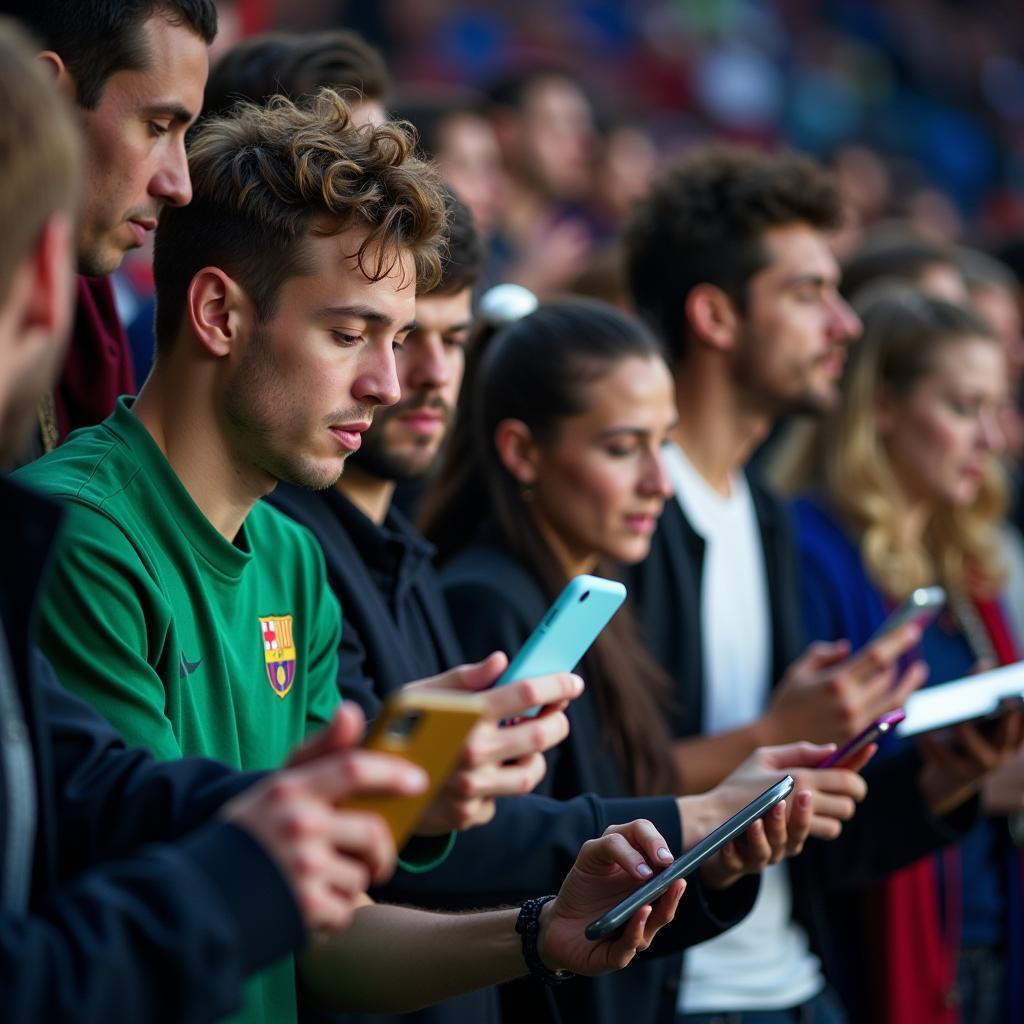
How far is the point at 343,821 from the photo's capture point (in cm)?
124

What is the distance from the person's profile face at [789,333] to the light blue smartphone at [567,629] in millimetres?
2076

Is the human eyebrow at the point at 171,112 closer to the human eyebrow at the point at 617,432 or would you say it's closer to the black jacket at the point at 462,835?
the black jacket at the point at 462,835

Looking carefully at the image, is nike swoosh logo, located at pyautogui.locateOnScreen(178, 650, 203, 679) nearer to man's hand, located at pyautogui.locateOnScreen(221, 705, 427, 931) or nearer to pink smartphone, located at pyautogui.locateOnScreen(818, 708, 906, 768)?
man's hand, located at pyautogui.locateOnScreen(221, 705, 427, 931)

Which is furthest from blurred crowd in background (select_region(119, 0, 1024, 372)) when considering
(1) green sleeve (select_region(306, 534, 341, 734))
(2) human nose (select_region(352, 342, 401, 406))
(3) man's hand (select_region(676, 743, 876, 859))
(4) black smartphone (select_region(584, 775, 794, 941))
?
(4) black smartphone (select_region(584, 775, 794, 941))

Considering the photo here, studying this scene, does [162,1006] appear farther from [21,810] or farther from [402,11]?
[402,11]

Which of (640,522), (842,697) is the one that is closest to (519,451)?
(640,522)

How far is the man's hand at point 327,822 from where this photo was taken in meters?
1.22

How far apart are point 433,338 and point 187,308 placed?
0.88 metres

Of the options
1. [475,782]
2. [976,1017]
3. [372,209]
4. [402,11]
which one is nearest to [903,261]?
[976,1017]

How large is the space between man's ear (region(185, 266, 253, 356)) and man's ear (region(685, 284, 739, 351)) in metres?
2.06

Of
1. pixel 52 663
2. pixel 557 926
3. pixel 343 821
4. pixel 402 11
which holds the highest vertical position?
pixel 402 11

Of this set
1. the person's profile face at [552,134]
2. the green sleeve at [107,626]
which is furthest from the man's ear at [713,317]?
the person's profile face at [552,134]

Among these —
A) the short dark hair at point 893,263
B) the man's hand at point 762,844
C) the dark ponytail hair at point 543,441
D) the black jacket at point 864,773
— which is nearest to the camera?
the man's hand at point 762,844

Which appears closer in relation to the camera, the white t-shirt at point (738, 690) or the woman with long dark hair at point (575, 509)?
the woman with long dark hair at point (575, 509)
